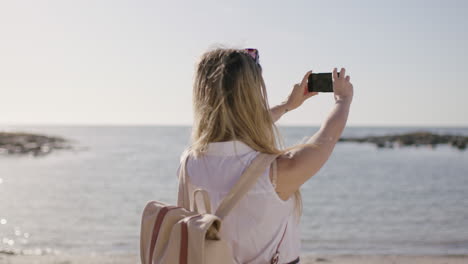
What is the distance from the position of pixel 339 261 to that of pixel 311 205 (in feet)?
21.4

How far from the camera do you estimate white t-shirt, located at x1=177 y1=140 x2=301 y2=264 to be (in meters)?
1.59

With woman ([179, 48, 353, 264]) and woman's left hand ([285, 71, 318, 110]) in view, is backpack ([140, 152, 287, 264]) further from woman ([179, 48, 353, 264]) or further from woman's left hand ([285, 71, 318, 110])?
woman's left hand ([285, 71, 318, 110])

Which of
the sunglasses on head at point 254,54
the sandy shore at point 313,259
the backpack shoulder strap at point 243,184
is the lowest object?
the sandy shore at point 313,259

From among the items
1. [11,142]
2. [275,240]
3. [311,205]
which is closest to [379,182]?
[311,205]

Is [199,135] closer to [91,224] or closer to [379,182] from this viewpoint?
[91,224]

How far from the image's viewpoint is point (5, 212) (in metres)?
12.7

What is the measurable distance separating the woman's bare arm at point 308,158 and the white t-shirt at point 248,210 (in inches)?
1.7

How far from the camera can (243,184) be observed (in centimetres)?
154

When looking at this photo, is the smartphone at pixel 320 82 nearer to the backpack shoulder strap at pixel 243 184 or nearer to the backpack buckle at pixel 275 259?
the backpack shoulder strap at pixel 243 184

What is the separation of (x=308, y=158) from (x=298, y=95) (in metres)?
0.65

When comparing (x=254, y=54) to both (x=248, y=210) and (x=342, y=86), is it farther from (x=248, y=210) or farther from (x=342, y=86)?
(x=248, y=210)

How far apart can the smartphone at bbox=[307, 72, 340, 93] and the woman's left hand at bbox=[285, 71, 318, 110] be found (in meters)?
0.07

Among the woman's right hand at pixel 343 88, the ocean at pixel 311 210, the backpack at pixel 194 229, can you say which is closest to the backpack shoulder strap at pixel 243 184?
the backpack at pixel 194 229

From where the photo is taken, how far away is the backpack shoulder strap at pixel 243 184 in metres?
1.54
